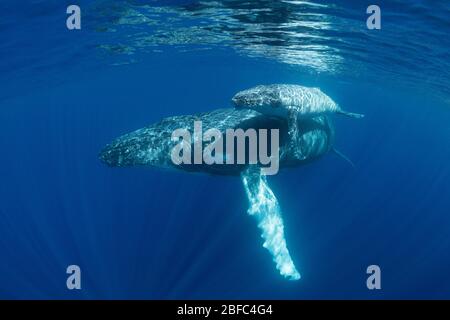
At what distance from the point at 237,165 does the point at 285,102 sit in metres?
2.61

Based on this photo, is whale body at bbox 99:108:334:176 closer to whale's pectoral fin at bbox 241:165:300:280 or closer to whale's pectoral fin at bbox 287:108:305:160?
whale's pectoral fin at bbox 241:165:300:280

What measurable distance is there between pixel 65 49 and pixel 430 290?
77.3 ft

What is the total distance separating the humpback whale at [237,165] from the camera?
12156 millimetres

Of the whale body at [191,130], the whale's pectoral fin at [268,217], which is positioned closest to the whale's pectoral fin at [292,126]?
the whale body at [191,130]

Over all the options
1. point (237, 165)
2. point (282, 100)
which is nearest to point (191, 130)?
point (237, 165)

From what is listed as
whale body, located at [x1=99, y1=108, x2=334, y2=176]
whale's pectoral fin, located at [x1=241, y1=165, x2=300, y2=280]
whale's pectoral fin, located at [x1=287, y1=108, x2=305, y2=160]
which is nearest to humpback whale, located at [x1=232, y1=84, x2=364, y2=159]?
whale's pectoral fin, located at [x1=287, y1=108, x2=305, y2=160]

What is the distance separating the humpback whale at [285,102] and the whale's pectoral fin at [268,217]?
159 cm

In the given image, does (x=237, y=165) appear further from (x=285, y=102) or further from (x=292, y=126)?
(x=285, y=102)

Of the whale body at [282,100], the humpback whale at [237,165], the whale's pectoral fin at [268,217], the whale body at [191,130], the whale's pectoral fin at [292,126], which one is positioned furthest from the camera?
the whale body at [191,130]

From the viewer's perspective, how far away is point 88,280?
1658cm

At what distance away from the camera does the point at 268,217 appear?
12086 mm

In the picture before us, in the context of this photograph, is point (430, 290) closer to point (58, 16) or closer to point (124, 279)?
point (124, 279)

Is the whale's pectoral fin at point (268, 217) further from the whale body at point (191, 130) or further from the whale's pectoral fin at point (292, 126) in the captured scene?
the whale's pectoral fin at point (292, 126)
